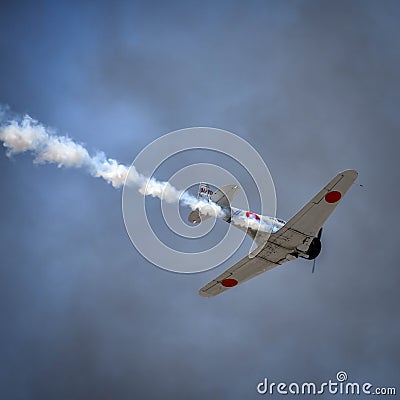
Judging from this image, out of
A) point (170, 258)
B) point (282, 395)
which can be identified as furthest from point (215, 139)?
point (282, 395)

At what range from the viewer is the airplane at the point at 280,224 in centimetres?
3522

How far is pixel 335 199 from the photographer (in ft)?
114

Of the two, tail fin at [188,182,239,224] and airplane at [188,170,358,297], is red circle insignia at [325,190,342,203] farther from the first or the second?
tail fin at [188,182,239,224]

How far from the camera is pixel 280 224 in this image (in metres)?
37.9

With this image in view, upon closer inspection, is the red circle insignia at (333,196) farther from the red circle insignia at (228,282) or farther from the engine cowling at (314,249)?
the red circle insignia at (228,282)

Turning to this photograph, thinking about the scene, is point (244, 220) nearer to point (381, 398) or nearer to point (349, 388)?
point (349, 388)

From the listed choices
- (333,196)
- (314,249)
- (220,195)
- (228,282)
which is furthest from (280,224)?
(228,282)

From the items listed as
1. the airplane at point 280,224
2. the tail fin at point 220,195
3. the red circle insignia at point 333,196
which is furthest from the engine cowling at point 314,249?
the tail fin at point 220,195

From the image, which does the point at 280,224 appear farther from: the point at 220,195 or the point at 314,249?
the point at 220,195

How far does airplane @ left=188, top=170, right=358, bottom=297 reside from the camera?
1387 inches

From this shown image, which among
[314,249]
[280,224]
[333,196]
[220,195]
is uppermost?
[220,195]

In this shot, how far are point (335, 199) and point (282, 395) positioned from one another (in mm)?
23361

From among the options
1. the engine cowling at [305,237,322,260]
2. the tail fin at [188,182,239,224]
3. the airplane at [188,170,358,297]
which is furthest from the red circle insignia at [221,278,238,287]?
the tail fin at [188,182,239,224]

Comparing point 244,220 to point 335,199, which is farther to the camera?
point 244,220
